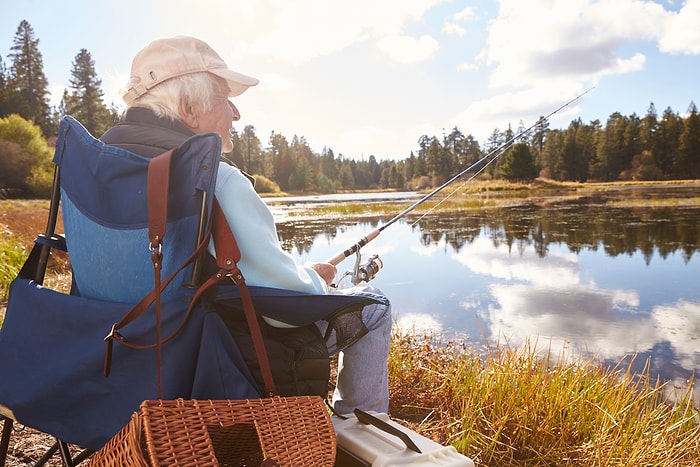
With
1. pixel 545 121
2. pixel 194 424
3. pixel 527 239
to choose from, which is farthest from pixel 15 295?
pixel 527 239

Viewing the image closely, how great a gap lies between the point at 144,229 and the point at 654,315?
6.68m

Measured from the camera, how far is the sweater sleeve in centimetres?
143

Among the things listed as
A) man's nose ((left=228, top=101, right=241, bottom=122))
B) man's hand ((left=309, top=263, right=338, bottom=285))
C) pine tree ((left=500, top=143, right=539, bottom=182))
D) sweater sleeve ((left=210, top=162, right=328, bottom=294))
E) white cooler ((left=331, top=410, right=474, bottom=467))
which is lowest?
white cooler ((left=331, top=410, right=474, bottom=467))

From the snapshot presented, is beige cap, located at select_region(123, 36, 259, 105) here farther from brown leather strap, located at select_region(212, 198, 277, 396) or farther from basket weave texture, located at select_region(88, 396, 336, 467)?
basket weave texture, located at select_region(88, 396, 336, 467)

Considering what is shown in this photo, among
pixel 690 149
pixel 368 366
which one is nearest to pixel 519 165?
pixel 690 149

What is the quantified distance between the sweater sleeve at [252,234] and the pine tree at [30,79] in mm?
52092

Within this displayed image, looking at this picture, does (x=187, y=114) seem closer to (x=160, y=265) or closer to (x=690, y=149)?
(x=160, y=265)

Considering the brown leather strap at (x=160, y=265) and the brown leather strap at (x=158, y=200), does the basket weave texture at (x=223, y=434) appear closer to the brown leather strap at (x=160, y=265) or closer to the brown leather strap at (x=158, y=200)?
the brown leather strap at (x=160, y=265)

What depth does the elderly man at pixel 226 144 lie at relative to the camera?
4.72 feet

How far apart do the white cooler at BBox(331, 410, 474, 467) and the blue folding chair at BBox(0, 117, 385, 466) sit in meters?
0.38

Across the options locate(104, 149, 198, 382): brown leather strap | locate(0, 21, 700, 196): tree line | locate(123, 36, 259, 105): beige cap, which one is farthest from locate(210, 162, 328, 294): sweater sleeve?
locate(0, 21, 700, 196): tree line

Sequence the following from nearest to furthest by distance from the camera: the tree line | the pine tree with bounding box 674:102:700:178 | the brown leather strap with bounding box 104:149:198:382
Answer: the brown leather strap with bounding box 104:149:198:382, the tree line, the pine tree with bounding box 674:102:700:178

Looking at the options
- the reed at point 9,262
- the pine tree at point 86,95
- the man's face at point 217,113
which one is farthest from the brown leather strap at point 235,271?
the pine tree at point 86,95

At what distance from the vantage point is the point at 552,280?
849 cm
